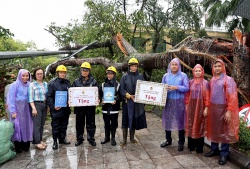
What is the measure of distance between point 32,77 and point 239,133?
391 centimetres

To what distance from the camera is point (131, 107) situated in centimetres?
441

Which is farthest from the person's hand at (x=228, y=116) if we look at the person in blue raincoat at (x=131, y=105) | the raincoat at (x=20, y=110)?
the raincoat at (x=20, y=110)

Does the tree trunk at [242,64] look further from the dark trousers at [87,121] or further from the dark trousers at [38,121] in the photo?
the dark trousers at [38,121]

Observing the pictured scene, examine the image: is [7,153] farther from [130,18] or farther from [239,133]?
[130,18]

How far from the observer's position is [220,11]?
502 inches

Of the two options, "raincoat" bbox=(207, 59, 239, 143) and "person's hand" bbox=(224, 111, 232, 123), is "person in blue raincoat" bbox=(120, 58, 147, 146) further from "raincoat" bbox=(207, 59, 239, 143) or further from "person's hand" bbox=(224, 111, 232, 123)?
"person's hand" bbox=(224, 111, 232, 123)

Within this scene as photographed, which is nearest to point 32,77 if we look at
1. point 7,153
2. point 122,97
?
point 7,153

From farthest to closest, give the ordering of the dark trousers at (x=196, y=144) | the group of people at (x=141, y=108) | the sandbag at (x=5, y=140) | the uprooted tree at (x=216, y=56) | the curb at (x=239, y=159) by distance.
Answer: the uprooted tree at (x=216, y=56), the dark trousers at (x=196, y=144), the sandbag at (x=5, y=140), the group of people at (x=141, y=108), the curb at (x=239, y=159)

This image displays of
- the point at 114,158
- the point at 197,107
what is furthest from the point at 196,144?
the point at 114,158

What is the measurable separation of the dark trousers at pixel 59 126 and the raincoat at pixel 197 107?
7.61 feet

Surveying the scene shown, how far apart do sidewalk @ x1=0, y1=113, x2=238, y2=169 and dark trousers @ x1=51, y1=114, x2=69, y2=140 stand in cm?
23

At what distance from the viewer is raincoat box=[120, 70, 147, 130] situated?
4.41m

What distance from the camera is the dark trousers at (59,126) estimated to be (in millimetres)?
4363

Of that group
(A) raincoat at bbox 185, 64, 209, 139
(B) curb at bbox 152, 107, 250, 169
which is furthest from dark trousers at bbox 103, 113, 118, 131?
(B) curb at bbox 152, 107, 250, 169
